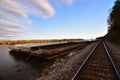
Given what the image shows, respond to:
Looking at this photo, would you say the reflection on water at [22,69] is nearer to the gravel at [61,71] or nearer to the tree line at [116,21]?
the gravel at [61,71]

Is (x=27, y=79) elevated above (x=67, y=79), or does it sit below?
A: below

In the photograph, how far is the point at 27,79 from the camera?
38.6ft

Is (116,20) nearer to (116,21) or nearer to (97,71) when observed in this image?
(116,21)

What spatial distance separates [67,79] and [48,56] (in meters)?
14.4

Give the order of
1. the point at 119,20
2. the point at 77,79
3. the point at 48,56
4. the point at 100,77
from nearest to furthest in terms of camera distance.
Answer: the point at 77,79
the point at 100,77
the point at 48,56
the point at 119,20

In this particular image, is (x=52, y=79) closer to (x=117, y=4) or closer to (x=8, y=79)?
(x=8, y=79)

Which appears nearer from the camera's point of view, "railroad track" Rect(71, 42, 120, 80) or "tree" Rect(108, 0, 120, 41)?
"railroad track" Rect(71, 42, 120, 80)

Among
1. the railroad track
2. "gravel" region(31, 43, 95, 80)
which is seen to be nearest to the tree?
"gravel" region(31, 43, 95, 80)

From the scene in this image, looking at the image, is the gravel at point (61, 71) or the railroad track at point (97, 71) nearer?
the railroad track at point (97, 71)

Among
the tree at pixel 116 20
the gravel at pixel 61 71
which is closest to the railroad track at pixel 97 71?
the gravel at pixel 61 71

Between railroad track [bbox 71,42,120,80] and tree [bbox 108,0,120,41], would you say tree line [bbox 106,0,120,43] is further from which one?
railroad track [bbox 71,42,120,80]

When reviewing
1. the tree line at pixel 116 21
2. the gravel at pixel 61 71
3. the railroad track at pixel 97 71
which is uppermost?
the tree line at pixel 116 21

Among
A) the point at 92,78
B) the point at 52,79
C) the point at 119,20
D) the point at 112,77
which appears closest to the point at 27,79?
the point at 52,79

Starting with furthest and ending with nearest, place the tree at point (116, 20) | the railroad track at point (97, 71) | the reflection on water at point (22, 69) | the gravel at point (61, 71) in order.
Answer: the tree at point (116, 20) < the reflection on water at point (22, 69) < the gravel at point (61, 71) < the railroad track at point (97, 71)
